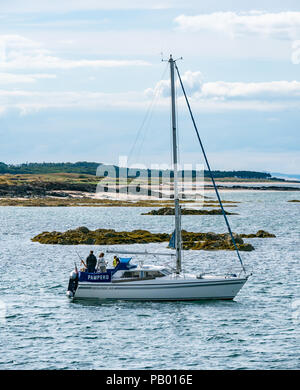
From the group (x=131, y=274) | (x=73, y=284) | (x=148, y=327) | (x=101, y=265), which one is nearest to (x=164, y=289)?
(x=131, y=274)

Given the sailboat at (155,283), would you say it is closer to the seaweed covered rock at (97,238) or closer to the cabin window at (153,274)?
the cabin window at (153,274)

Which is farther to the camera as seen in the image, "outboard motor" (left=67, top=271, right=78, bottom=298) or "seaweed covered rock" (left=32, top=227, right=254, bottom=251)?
"seaweed covered rock" (left=32, top=227, right=254, bottom=251)

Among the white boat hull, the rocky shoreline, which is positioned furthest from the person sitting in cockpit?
the rocky shoreline

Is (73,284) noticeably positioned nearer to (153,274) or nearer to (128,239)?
(153,274)

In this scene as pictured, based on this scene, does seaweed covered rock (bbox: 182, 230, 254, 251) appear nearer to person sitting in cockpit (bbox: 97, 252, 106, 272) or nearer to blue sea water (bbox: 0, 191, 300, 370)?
blue sea water (bbox: 0, 191, 300, 370)

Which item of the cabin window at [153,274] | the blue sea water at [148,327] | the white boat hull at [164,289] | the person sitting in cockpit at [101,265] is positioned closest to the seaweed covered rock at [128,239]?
the blue sea water at [148,327]

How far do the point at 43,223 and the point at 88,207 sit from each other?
59417 mm

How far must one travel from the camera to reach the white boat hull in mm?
37750

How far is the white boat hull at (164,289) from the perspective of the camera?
37750mm

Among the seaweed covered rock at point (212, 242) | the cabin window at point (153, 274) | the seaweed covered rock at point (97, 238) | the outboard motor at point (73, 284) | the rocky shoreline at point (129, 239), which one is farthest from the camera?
the seaweed covered rock at point (97, 238)

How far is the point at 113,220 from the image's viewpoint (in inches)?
4449

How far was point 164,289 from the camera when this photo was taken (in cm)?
3784

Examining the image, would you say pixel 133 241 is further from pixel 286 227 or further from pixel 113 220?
pixel 113 220
